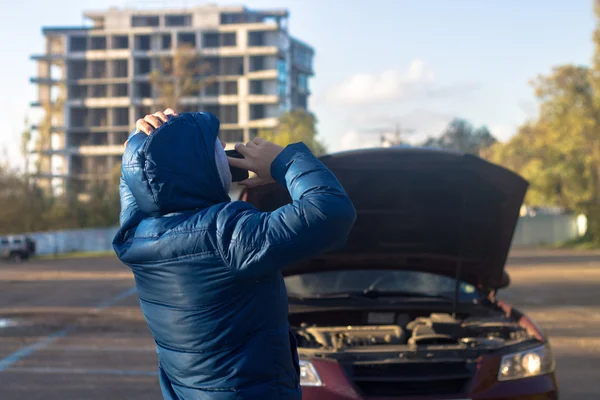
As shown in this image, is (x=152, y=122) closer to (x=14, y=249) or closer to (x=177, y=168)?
(x=177, y=168)

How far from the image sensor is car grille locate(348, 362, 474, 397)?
162 inches

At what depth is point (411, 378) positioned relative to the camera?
4.12 meters

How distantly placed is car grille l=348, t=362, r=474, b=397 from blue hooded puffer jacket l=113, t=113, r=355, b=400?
6.40 feet

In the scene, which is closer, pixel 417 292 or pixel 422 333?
pixel 422 333

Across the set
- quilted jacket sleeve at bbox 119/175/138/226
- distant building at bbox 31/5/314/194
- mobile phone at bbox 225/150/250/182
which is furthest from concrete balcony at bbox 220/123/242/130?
mobile phone at bbox 225/150/250/182

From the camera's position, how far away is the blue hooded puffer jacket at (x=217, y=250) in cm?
204

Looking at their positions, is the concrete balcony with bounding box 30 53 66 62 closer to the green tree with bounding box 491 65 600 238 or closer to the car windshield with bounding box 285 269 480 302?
the green tree with bounding box 491 65 600 238

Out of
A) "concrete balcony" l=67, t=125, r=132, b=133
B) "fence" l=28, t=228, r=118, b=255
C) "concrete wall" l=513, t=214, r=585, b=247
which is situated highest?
"concrete balcony" l=67, t=125, r=132, b=133

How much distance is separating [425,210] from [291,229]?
3.25 metres

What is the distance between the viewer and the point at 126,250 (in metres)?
2.31

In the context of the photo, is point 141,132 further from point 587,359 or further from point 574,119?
point 574,119

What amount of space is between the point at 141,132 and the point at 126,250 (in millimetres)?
372

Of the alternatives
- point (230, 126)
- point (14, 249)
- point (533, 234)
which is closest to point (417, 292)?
point (14, 249)

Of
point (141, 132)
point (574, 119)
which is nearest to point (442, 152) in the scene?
point (141, 132)
